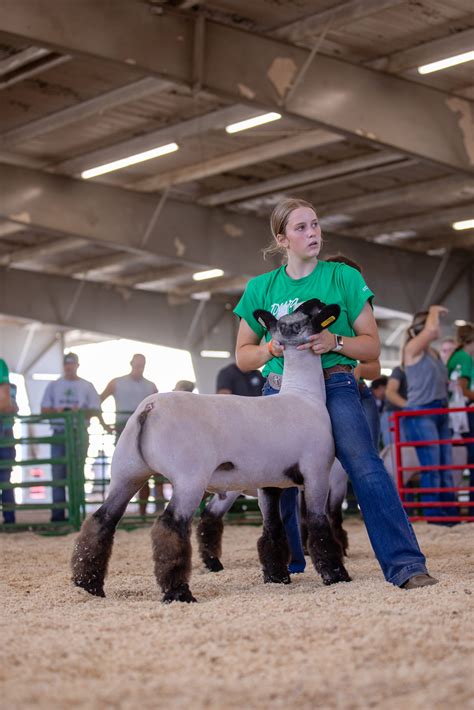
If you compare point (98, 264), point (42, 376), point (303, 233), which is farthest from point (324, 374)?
point (42, 376)

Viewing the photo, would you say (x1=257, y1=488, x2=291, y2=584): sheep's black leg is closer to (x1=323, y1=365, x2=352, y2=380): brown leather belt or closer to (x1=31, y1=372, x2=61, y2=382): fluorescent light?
(x1=323, y1=365, x2=352, y2=380): brown leather belt

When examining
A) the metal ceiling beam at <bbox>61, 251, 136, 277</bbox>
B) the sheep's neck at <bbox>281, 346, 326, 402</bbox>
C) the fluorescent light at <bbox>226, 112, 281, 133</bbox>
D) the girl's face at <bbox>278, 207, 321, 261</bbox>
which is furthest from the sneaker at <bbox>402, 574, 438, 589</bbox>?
the metal ceiling beam at <bbox>61, 251, 136, 277</bbox>

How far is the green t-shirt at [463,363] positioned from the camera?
1081 centimetres

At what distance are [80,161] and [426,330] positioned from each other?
7791 mm

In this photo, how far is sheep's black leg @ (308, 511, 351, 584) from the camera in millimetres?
4809

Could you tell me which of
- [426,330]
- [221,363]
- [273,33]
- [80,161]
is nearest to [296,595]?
[426,330]

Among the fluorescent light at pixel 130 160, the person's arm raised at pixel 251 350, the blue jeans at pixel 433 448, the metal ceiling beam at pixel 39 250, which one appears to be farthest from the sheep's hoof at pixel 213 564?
the metal ceiling beam at pixel 39 250

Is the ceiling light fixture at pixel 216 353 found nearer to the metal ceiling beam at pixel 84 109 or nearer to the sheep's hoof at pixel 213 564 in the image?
the metal ceiling beam at pixel 84 109

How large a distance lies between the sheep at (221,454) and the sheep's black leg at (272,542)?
23 centimetres

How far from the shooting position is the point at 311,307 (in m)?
4.74

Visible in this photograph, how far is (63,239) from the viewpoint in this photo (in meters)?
20.8

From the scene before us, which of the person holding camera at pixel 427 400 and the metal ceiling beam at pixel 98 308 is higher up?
the metal ceiling beam at pixel 98 308

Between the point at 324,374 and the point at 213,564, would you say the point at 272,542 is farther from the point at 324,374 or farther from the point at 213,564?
the point at 213,564

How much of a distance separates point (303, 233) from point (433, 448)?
517cm
